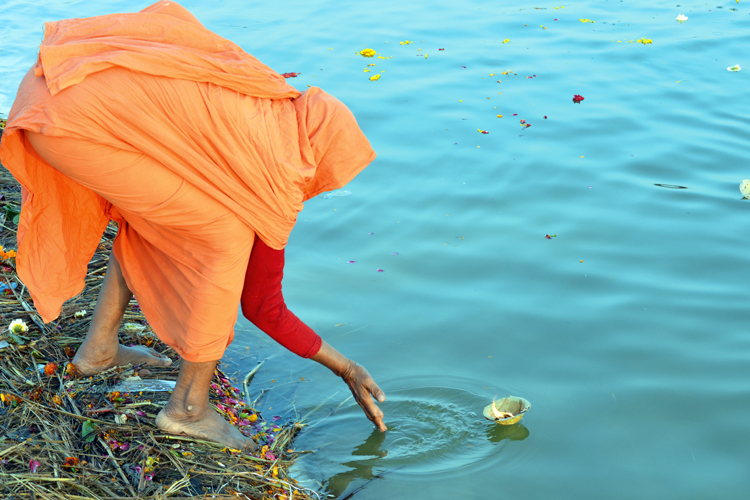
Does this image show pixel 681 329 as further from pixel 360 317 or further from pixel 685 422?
pixel 360 317

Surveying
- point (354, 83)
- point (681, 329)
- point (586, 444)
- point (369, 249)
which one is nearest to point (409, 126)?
point (354, 83)

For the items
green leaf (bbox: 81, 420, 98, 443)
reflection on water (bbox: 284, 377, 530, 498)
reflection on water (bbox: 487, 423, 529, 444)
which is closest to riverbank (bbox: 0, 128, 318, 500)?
green leaf (bbox: 81, 420, 98, 443)

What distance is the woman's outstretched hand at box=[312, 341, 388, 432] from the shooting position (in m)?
2.26

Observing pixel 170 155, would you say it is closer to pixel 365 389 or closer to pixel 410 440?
pixel 365 389

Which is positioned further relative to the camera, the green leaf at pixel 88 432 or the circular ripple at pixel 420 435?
the circular ripple at pixel 420 435

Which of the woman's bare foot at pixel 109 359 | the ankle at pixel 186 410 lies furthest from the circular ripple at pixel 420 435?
the woman's bare foot at pixel 109 359

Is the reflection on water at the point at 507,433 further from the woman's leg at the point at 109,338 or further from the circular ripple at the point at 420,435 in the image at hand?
the woman's leg at the point at 109,338

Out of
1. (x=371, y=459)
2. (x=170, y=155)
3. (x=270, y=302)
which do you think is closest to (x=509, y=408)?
(x=371, y=459)

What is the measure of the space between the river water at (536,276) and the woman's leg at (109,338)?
56 cm

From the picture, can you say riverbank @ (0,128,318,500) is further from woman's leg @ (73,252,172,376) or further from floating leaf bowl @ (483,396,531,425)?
floating leaf bowl @ (483,396,531,425)

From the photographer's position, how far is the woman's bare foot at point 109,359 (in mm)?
2336

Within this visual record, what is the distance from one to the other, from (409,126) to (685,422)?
2.94 meters

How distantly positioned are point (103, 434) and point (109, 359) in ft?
1.12

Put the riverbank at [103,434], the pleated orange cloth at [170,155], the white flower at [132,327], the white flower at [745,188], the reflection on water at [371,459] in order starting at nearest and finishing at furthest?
the pleated orange cloth at [170,155]
the riverbank at [103,434]
the reflection on water at [371,459]
the white flower at [132,327]
the white flower at [745,188]
